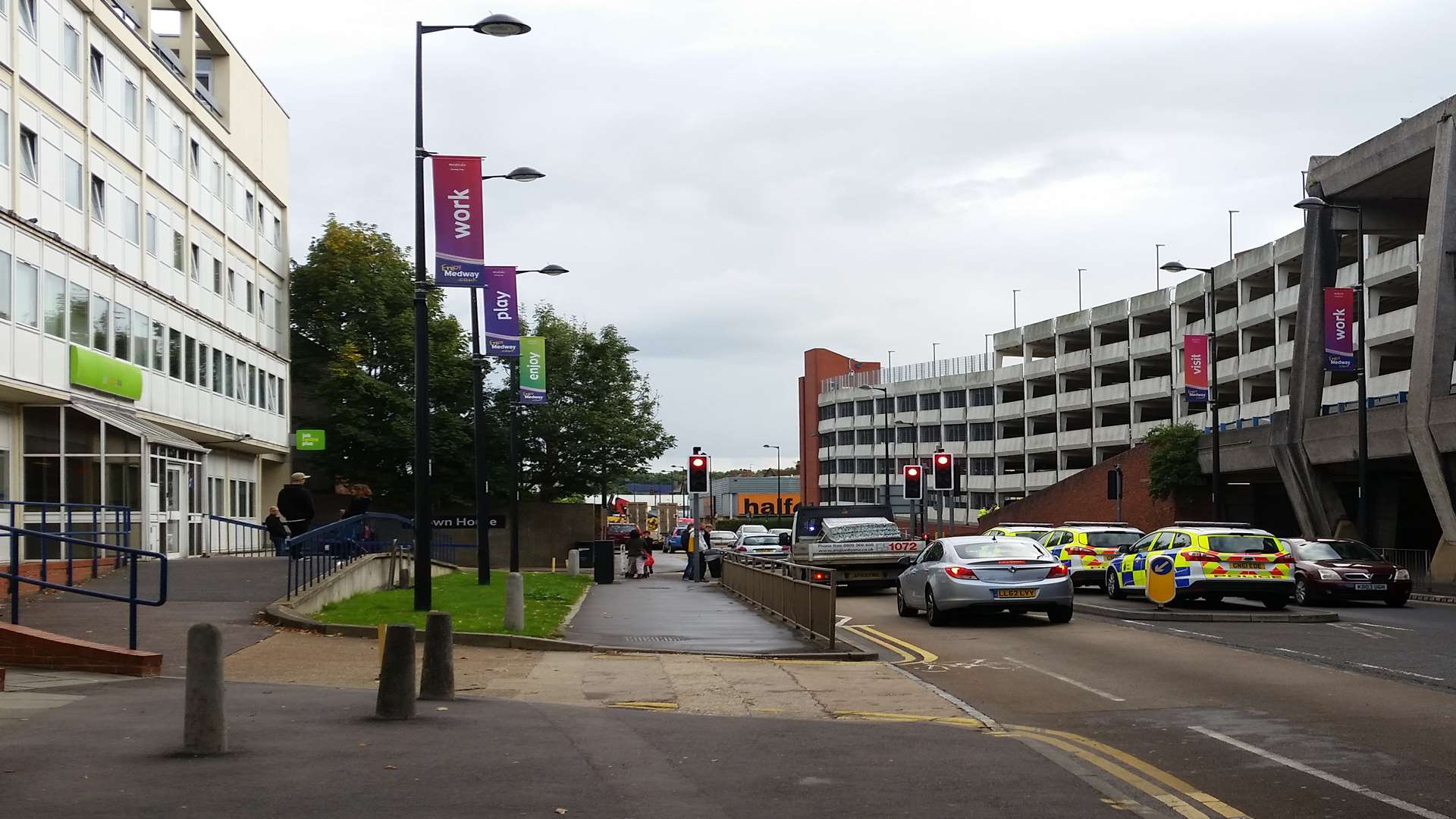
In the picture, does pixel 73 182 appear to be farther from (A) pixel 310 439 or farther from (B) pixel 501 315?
(A) pixel 310 439

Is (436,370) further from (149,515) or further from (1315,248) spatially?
→ (1315,248)

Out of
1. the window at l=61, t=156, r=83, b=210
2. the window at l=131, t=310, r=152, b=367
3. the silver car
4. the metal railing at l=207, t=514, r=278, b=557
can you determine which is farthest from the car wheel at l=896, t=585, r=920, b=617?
the metal railing at l=207, t=514, r=278, b=557

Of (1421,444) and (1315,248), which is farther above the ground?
(1315,248)

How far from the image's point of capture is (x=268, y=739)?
9453 millimetres

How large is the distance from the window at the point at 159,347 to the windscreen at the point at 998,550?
76.2 ft

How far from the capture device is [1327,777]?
28.0ft

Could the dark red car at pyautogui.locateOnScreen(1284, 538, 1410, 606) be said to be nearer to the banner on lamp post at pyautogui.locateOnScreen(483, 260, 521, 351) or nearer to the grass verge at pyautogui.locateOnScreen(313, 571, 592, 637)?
the grass verge at pyautogui.locateOnScreen(313, 571, 592, 637)

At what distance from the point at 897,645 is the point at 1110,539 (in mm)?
15722

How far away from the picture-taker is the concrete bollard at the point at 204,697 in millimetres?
8812

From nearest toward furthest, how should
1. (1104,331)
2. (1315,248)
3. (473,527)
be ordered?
1. (1315,248)
2. (473,527)
3. (1104,331)

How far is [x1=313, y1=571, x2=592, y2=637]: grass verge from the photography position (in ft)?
64.5

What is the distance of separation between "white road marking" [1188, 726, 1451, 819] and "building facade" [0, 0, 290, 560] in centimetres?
1663

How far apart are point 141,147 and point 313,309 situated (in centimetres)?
2328

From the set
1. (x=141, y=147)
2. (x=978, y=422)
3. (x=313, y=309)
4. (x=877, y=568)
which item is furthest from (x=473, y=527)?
(x=978, y=422)
